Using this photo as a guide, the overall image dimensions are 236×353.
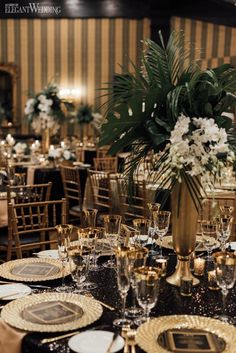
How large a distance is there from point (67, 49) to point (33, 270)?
1055cm

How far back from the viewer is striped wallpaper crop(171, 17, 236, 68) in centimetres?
927

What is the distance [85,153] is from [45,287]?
767cm

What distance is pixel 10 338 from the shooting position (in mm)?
1975

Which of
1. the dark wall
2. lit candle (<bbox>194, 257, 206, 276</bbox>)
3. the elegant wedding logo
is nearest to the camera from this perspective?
lit candle (<bbox>194, 257, 206, 276</bbox>)

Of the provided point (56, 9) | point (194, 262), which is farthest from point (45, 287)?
point (56, 9)

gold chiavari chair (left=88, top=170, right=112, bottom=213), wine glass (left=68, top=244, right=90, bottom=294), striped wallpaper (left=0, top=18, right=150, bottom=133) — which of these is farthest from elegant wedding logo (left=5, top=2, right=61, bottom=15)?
striped wallpaper (left=0, top=18, right=150, bottom=133)

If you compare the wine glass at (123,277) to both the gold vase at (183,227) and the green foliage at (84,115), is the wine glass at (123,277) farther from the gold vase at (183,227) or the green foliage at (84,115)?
the green foliage at (84,115)

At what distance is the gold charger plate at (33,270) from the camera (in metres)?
2.49

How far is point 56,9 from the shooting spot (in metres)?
5.14

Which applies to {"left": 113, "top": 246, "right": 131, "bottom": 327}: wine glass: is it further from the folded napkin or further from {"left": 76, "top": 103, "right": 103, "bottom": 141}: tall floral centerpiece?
{"left": 76, "top": 103, "right": 103, "bottom": 141}: tall floral centerpiece

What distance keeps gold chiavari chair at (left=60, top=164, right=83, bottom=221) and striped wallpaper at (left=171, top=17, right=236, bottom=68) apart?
11.0 feet

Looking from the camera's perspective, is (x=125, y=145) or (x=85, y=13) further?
(x=85, y=13)

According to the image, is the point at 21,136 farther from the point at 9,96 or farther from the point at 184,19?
the point at 184,19

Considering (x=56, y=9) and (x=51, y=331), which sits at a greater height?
(x=56, y=9)
